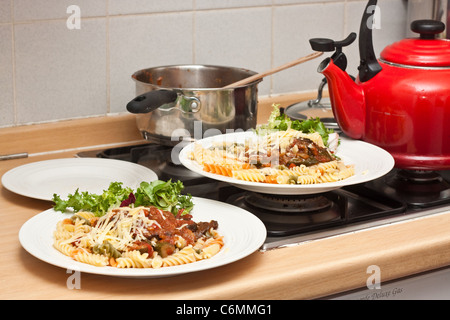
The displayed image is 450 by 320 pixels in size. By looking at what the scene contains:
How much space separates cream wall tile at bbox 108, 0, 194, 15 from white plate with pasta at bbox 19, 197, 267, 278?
650 millimetres

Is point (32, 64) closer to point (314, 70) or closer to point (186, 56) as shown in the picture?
point (186, 56)

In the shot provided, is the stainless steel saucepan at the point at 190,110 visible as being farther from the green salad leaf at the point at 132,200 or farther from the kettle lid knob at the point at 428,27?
the kettle lid knob at the point at 428,27

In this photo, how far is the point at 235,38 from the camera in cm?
187

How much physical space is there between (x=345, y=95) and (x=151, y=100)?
39cm

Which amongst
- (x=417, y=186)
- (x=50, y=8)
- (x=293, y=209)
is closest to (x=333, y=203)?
(x=293, y=209)

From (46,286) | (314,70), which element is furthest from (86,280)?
(314,70)

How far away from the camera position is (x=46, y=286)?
101cm

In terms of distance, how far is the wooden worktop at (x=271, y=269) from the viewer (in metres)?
1.01

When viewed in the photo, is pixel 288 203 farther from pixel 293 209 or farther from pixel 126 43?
Result: pixel 126 43

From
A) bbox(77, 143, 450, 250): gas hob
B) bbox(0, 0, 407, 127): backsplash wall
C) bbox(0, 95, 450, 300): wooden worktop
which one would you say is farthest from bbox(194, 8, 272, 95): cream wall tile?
bbox(0, 95, 450, 300): wooden worktop

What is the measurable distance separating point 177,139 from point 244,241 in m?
0.45

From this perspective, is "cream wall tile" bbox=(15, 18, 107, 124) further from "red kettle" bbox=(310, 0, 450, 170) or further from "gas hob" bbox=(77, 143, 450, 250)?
"red kettle" bbox=(310, 0, 450, 170)

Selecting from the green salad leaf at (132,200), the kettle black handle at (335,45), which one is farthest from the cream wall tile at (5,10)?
the kettle black handle at (335,45)

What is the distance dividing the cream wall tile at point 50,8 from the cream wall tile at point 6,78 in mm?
45
